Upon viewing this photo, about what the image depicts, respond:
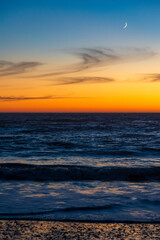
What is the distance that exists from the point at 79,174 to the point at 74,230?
616 cm

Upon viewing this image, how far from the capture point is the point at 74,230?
471 cm

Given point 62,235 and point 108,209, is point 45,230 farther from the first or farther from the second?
point 108,209

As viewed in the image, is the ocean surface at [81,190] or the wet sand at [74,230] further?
the ocean surface at [81,190]

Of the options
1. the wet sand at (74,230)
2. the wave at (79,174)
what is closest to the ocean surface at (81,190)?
the wave at (79,174)

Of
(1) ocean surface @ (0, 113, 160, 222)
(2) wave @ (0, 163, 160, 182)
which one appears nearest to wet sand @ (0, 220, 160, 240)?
(1) ocean surface @ (0, 113, 160, 222)

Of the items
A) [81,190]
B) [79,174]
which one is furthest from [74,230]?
[79,174]

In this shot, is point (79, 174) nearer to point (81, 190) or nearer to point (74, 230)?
point (81, 190)

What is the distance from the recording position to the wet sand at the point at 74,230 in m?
4.40

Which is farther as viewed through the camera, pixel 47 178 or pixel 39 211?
pixel 47 178

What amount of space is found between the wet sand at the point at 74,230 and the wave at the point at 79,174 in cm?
490

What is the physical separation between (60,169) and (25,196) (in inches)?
190

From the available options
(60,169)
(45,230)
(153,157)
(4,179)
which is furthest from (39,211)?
(153,157)

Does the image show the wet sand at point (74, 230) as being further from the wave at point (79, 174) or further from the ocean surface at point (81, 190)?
the wave at point (79, 174)

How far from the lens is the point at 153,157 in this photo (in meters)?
16.0
